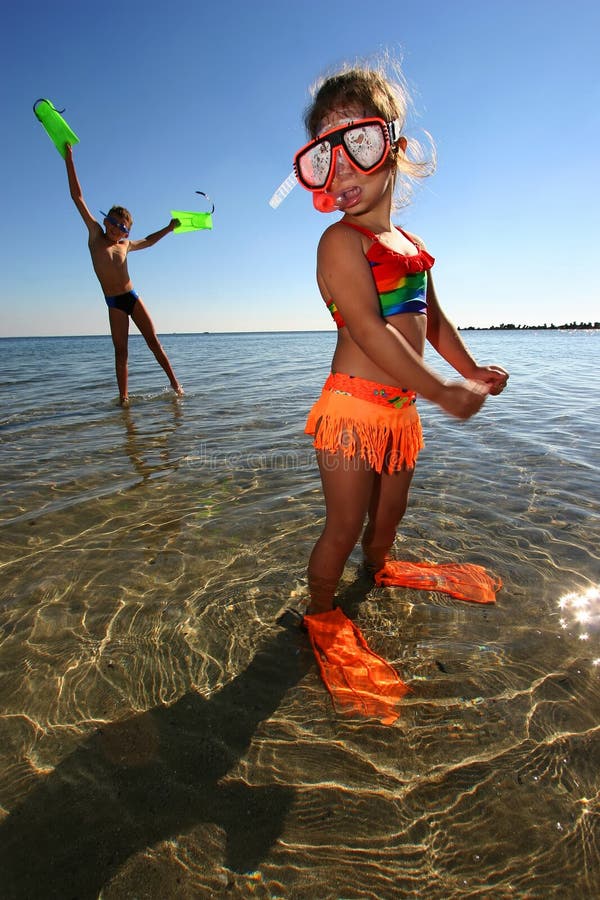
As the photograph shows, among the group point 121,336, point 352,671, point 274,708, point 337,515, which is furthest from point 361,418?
point 121,336

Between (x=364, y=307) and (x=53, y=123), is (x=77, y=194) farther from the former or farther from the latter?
(x=364, y=307)

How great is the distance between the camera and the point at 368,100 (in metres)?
1.90

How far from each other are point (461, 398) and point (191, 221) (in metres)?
7.08

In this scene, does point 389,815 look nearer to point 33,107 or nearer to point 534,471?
point 534,471

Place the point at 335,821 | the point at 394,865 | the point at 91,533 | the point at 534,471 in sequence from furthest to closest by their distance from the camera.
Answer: the point at 534,471
the point at 91,533
the point at 335,821
the point at 394,865

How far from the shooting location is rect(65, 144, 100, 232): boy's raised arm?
6145 millimetres

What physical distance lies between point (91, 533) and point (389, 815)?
243cm

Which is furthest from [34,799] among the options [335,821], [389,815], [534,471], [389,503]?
[534,471]

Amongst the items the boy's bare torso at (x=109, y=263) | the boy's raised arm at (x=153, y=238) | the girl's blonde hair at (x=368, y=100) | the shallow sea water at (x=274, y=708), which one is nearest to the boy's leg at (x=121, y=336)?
the boy's bare torso at (x=109, y=263)

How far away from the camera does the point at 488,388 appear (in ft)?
5.81

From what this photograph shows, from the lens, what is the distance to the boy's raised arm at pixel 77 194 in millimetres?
6145

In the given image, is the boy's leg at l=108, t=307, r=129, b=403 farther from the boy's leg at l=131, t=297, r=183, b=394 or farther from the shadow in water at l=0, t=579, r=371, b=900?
the shadow in water at l=0, t=579, r=371, b=900

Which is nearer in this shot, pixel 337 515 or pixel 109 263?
pixel 337 515

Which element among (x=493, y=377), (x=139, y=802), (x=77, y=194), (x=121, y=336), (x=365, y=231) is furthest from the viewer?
(x=121, y=336)
